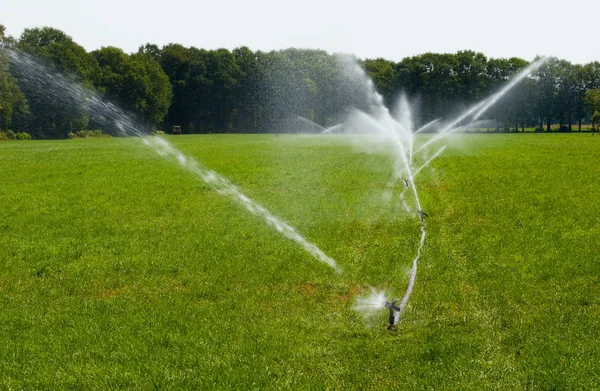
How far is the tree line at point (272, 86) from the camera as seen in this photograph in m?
76.9

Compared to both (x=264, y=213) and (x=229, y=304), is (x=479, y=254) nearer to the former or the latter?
(x=229, y=304)

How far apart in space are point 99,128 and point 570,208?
3035 inches

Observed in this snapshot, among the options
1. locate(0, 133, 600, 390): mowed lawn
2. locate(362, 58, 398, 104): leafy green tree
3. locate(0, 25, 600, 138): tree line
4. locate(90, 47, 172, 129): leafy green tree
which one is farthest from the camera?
locate(362, 58, 398, 104): leafy green tree

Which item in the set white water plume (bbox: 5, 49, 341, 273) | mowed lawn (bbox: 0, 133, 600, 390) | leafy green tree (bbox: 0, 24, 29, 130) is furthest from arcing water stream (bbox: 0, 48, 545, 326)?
leafy green tree (bbox: 0, 24, 29, 130)

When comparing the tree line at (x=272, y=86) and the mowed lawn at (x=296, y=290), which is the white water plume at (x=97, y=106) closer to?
the tree line at (x=272, y=86)

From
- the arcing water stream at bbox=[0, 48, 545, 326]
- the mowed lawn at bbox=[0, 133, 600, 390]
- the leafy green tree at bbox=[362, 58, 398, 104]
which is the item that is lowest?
the mowed lawn at bbox=[0, 133, 600, 390]

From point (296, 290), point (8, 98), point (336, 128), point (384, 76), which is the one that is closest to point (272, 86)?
point (336, 128)

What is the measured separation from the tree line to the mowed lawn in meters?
67.0

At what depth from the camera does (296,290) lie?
28.9ft

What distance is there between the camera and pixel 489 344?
6551 mm

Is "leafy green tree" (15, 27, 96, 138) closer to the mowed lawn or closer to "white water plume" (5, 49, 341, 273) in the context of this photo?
"white water plume" (5, 49, 341, 273)

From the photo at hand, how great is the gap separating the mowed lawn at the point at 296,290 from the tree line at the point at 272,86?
66986mm

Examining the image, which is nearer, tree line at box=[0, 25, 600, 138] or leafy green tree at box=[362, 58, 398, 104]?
tree line at box=[0, 25, 600, 138]

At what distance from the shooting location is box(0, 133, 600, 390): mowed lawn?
19.9ft
